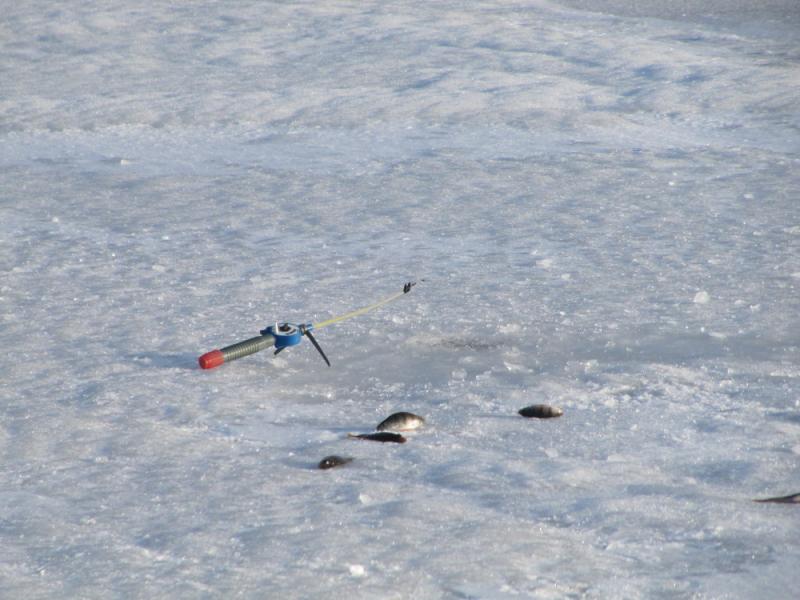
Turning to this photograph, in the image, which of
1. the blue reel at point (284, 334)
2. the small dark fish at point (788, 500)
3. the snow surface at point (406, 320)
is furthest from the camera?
the blue reel at point (284, 334)

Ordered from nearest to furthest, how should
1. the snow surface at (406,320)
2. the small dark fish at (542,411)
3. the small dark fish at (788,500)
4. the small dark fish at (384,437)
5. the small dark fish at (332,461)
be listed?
the snow surface at (406,320) → the small dark fish at (788,500) → the small dark fish at (332,461) → the small dark fish at (384,437) → the small dark fish at (542,411)

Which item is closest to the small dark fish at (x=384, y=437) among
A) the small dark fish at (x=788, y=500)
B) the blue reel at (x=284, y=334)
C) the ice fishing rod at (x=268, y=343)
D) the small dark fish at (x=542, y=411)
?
the small dark fish at (x=542, y=411)

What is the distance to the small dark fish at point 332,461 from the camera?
107 inches

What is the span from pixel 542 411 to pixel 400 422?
0.41 metres

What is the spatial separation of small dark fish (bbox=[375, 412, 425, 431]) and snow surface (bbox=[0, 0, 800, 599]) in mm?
72

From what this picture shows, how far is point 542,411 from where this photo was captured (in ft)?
9.86

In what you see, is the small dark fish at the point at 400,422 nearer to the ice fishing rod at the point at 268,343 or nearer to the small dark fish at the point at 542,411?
the small dark fish at the point at 542,411

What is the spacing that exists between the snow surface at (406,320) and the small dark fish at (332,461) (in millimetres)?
34

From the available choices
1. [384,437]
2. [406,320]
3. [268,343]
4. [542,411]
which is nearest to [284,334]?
[268,343]

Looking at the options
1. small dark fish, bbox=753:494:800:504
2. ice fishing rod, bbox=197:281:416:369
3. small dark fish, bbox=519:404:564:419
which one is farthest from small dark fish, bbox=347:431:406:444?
small dark fish, bbox=753:494:800:504

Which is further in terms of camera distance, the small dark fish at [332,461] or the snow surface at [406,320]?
the small dark fish at [332,461]

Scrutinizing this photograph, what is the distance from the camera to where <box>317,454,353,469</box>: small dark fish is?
2.72 metres

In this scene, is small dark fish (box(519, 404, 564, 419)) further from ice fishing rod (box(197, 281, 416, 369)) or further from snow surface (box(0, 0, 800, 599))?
ice fishing rod (box(197, 281, 416, 369))

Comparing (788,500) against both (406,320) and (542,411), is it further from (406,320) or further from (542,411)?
(406,320)
